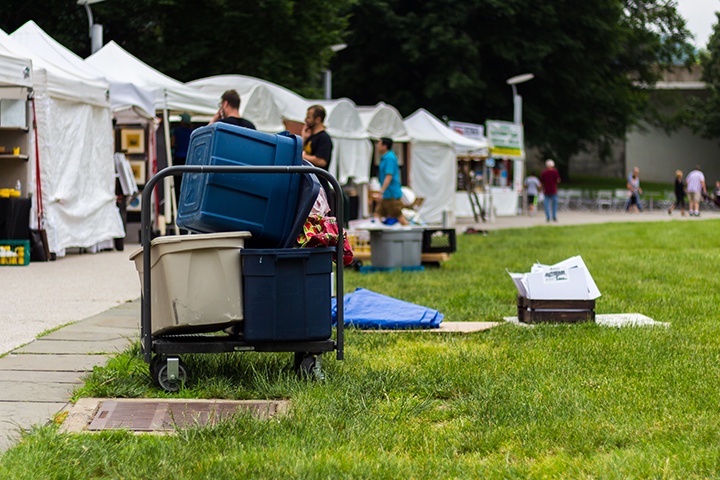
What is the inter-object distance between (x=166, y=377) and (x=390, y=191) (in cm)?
1050

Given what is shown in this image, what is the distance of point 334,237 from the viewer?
5.78 metres

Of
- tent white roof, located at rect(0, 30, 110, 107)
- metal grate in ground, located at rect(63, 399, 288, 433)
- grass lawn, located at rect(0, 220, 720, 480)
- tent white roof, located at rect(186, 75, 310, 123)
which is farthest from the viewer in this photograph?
tent white roof, located at rect(186, 75, 310, 123)

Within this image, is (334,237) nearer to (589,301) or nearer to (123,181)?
(589,301)

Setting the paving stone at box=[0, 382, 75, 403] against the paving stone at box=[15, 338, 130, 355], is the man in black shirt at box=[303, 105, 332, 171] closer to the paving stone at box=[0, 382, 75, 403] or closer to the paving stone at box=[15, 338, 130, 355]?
the paving stone at box=[15, 338, 130, 355]

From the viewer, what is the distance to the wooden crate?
815 centimetres

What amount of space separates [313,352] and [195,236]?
2.93 ft

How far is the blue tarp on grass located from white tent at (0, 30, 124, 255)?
7.67 m

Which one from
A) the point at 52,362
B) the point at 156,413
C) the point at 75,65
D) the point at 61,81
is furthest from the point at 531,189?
the point at 156,413

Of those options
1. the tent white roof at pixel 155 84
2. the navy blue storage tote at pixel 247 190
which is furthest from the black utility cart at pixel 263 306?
the tent white roof at pixel 155 84

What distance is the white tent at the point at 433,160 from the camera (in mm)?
31266

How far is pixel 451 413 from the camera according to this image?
194 inches

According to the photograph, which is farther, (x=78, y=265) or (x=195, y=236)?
(x=78, y=265)

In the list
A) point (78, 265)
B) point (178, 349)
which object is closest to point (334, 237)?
point (178, 349)

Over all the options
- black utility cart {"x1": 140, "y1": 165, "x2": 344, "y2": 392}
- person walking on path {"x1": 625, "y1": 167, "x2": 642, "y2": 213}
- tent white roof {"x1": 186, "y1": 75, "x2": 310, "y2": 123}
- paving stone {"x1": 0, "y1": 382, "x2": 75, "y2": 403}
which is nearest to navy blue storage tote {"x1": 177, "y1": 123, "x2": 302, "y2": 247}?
black utility cart {"x1": 140, "y1": 165, "x2": 344, "y2": 392}
